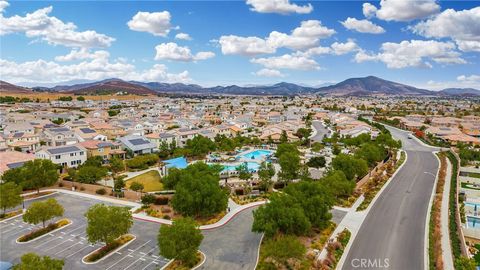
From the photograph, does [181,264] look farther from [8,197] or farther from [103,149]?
[103,149]

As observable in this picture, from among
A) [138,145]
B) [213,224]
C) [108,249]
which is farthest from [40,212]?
[138,145]

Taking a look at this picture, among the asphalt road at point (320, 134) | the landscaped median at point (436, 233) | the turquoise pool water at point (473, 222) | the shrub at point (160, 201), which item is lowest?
the turquoise pool water at point (473, 222)

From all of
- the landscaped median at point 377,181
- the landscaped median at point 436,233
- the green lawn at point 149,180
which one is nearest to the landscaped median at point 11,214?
the green lawn at point 149,180

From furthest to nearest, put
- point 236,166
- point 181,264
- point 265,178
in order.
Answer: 1. point 236,166
2. point 265,178
3. point 181,264

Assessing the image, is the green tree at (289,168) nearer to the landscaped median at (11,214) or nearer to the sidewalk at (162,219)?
the sidewalk at (162,219)

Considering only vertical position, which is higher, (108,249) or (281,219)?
(281,219)

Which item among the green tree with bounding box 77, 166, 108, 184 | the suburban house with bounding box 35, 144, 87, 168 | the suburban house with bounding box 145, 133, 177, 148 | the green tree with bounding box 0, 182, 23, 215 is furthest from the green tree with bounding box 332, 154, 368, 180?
the suburban house with bounding box 35, 144, 87, 168

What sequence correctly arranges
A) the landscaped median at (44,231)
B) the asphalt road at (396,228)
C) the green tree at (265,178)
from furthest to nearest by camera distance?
the green tree at (265,178), the landscaped median at (44,231), the asphalt road at (396,228)

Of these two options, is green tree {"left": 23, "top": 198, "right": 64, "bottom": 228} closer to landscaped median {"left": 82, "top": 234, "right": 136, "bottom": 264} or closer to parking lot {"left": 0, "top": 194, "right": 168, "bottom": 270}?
parking lot {"left": 0, "top": 194, "right": 168, "bottom": 270}
